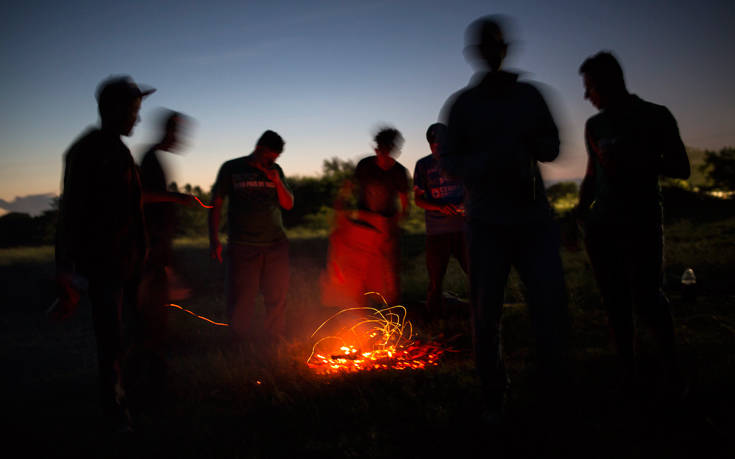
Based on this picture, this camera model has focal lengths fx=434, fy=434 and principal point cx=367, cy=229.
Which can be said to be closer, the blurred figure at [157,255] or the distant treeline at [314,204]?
the blurred figure at [157,255]

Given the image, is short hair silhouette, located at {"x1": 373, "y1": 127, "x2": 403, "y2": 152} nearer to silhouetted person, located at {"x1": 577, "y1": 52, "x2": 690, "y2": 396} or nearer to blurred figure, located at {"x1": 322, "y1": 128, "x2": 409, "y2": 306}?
blurred figure, located at {"x1": 322, "y1": 128, "x2": 409, "y2": 306}

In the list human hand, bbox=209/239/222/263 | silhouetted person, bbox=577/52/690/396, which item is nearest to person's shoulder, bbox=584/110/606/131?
silhouetted person, bbox=577/52/690/396

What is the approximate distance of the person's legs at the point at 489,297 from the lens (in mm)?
2514

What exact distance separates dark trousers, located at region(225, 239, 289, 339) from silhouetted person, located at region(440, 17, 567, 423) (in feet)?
9.20

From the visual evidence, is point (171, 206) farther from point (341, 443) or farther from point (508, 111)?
point (508, 111)

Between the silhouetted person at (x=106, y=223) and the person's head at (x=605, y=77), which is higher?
the person's head at (x=605, y=77)

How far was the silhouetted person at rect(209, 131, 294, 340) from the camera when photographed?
4660mm

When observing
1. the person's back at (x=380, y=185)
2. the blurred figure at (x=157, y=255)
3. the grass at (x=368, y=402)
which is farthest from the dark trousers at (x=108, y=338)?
the person's back at (x=380, y=185)

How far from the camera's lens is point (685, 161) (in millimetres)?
2760

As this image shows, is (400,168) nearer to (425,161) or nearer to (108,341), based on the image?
(425,161)

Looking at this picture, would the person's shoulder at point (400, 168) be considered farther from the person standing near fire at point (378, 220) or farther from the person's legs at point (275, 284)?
the person's legs at point (275, 284)

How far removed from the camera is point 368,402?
3.20 m

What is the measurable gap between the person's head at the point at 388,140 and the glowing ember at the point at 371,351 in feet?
5.94

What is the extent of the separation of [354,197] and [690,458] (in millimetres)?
4021
